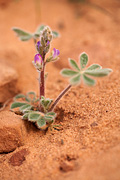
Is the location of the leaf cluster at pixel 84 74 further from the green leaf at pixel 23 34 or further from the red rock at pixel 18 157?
the green leaf at pixel 23 34

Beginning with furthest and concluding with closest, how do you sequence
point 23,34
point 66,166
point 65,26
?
→ point 65,26 < point 23,34 < point 66,166

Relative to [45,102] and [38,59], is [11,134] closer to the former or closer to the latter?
[45,102]

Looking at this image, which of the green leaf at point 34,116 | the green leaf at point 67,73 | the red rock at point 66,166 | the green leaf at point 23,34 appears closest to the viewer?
the red rock at point 66,166

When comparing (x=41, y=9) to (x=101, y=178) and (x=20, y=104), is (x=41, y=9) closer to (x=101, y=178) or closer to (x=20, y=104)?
(x=20, y=104)

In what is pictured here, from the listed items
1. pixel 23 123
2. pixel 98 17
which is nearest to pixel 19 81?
pixel 23 123

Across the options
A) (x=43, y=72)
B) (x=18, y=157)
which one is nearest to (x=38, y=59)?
(x=43, y=72)

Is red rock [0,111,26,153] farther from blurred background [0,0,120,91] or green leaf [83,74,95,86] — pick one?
blurred background [0,0,120,91]

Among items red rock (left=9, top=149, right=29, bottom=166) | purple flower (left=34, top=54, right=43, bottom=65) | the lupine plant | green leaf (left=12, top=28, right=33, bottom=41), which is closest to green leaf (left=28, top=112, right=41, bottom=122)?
the lupine plant

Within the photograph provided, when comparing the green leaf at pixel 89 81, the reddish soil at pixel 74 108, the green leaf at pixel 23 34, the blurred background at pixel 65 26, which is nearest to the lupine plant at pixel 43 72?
the green leaf at pixel 89 81
